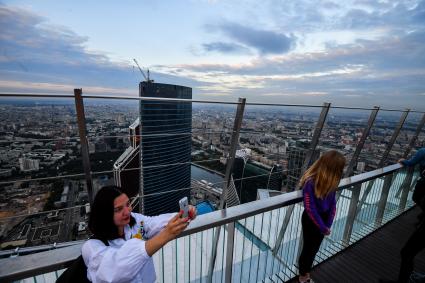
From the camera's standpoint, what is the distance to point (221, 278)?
180 cm

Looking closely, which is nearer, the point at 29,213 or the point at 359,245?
the point at 29,213

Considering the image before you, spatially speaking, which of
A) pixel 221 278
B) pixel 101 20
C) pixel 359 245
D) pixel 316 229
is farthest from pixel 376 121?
pixel 101 20

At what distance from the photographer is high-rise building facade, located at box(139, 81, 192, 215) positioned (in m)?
2.16

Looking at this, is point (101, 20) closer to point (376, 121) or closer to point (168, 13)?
point (168, 13)

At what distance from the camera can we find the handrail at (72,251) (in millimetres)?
849

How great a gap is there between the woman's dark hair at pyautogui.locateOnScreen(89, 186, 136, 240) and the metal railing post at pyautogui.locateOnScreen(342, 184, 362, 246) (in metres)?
2.71

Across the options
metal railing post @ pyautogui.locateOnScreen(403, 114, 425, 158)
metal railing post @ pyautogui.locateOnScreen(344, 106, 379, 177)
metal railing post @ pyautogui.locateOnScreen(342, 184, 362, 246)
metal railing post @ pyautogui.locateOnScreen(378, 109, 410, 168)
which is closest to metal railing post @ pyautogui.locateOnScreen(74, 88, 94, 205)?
metal railing post @ pyautogui.locateOnScreen(342, 184, 362, 246)

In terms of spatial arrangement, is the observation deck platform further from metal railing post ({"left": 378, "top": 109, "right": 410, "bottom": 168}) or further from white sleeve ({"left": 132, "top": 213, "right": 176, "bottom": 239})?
white sleeve ({"left": 132, "top": 213, "right": 176, "bottom": 239})

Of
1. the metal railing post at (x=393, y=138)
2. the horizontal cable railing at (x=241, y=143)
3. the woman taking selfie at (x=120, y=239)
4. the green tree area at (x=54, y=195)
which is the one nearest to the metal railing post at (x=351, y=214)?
the horizontal cable railing at (x=241, y=143)

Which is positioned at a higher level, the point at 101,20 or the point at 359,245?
the point at 101,20

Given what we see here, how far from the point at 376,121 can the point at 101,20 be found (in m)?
4.30

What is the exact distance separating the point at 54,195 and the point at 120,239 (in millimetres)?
895

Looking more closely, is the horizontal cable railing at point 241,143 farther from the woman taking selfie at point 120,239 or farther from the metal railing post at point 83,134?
the woman taking selfie at point 120,239

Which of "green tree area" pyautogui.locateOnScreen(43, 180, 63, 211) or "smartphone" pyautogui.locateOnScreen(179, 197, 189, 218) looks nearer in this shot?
"smartphone" pyautogui.locateOnScreen(179, 197, 189, 218)
